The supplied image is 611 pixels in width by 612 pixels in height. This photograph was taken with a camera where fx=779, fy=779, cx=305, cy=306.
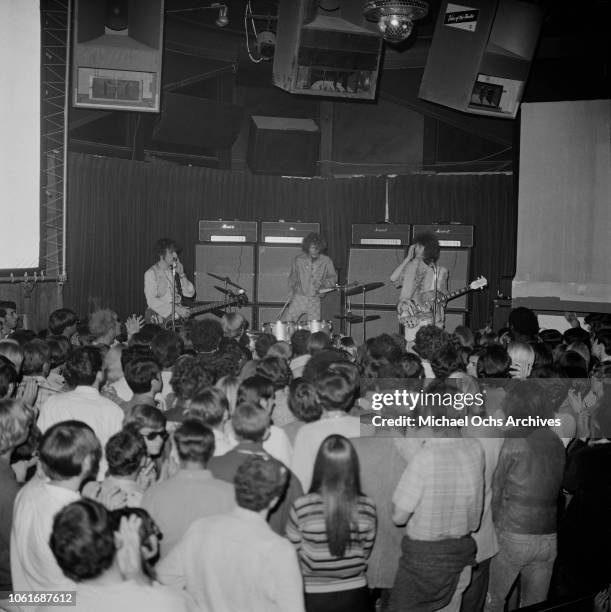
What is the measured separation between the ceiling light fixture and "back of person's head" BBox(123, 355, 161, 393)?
485 centimetres

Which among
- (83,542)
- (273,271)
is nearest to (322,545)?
(83,542)

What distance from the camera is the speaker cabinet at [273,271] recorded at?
32.8ft

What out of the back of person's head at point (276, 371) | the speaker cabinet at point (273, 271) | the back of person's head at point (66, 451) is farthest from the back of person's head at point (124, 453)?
the speaker cabinet at point (273, 271)

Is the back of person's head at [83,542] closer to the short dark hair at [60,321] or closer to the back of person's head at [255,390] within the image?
the back of person's head at [255,390]

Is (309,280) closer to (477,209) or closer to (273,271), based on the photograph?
(273,271)

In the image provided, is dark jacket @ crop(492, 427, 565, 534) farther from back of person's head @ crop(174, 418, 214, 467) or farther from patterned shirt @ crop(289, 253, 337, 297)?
patterned shirt @ crop(289, 253, 337, 297)

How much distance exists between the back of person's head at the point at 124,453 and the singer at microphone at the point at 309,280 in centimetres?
594

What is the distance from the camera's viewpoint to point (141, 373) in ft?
11.5

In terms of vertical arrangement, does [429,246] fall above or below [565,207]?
below

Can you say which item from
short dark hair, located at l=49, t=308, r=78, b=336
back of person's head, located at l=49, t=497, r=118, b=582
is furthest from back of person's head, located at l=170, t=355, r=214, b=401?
short dark hair, located at l=49, t=308, r=78, b=336

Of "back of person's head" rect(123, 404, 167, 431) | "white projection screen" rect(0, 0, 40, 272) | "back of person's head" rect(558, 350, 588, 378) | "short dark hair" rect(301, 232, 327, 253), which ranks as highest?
"white projection screen" rect(0, 0, 40, 272)

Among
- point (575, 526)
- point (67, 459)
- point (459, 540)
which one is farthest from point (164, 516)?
point (575, 526)

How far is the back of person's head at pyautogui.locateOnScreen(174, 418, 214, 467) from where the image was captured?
256 cm

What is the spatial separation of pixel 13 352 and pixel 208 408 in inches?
61.7
